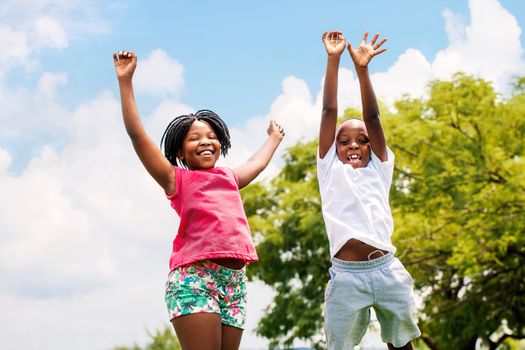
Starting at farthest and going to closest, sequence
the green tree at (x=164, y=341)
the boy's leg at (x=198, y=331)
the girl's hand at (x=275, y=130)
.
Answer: the green tree at (x=164, y=341)
the girl's hand at (x=275, y=130)
the boy's leg at (x=198, y=331)

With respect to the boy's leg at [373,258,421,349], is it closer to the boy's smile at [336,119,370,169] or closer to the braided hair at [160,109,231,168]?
the boy's smile at [336,119,370,169]

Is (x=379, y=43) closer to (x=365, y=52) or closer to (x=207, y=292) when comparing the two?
(x=365, y=52)

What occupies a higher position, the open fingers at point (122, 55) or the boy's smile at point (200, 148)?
the open fingers at point (122, 55)

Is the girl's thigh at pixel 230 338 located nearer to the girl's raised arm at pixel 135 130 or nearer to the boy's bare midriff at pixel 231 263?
the boy's bare midriff at pixel 231 263

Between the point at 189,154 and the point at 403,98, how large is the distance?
15216 millimetres

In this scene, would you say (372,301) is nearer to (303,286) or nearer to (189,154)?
(189,154)

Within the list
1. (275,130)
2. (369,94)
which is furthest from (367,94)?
(275,130)

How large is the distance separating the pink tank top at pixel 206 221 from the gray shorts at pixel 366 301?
56 centimetres

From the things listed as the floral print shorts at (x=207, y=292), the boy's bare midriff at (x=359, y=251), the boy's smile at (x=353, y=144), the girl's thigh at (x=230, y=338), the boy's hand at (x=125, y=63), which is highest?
the boy's hand at (x=125, y=63)

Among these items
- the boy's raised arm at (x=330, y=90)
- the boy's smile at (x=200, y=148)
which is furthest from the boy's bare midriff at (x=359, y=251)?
the boy's smile at (x=200, y=148)

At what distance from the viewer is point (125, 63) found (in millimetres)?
3637

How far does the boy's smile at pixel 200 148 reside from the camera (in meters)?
3.90

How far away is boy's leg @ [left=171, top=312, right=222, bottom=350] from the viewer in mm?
3410

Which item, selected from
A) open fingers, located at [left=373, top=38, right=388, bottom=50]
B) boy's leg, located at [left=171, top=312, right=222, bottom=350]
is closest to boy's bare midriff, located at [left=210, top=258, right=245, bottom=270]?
boy's leg, located at [left=171, top=312, right=222, bottom=350]
